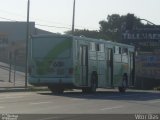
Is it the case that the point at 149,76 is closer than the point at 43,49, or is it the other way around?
the point at 43,49

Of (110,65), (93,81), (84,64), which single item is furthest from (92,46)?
(110,65)

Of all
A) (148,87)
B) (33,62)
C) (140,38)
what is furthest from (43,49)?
(140,38)

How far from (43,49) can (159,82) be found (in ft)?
120

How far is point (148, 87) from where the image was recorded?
2633 inches

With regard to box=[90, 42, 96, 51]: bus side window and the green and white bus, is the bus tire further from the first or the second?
box=[90, 42, 96, 51]: bus side window

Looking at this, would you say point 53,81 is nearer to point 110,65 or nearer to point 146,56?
point 110,65

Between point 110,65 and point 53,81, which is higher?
point 110,65

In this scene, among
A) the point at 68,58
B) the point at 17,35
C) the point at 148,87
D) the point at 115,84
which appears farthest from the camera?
the point at 17,35

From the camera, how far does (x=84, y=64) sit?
1433 inches

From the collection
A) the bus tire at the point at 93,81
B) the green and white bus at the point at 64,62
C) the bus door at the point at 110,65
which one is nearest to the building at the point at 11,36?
the bus door at the point at 110,65

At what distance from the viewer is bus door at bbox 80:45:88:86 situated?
118 feet

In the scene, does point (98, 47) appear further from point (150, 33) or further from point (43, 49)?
point (150, 33)

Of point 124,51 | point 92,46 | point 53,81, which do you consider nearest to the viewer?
point 53,81

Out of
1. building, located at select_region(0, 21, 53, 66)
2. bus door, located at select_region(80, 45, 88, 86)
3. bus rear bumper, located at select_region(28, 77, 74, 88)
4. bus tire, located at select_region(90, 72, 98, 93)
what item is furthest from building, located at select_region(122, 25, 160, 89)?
bus rear bumper, located at select_region(28, 77, 74, 88)
